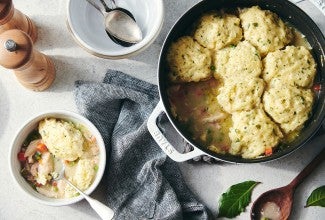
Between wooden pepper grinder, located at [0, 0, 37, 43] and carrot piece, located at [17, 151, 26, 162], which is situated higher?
wooden pepper grinder, located at [0, 0, 37, 43]

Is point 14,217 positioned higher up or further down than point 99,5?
further down

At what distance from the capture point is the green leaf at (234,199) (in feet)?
8.87

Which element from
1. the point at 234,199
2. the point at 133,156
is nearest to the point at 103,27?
the point at 133,156

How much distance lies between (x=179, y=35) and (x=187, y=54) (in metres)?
0.10

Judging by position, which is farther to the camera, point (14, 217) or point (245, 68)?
point (14, 217)

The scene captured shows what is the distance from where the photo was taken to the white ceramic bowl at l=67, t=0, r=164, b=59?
2586 millimetres

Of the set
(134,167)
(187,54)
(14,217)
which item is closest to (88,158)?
(134,167)

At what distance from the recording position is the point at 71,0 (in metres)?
2.61

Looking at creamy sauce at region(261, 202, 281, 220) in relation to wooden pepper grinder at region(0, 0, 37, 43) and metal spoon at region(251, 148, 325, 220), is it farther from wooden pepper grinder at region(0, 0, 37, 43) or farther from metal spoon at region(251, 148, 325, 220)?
wooden pepper grinder at region(0, 0, 37, 43)

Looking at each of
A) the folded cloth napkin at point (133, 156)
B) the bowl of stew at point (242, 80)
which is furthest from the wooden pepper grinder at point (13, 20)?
the bowl of stew at point (242, 80)

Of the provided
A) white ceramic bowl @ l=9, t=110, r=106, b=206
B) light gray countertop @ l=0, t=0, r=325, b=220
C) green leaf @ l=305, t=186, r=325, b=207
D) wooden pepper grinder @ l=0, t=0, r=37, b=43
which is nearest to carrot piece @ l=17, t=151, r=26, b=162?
white ceramic bowl @ l=9, t=110, r=106, b=206

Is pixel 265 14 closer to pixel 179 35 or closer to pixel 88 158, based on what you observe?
pixel 179 35

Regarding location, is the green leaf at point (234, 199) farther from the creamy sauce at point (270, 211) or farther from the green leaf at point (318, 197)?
the green leaf at point (318, 197)

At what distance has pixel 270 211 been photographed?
2.69 meters
